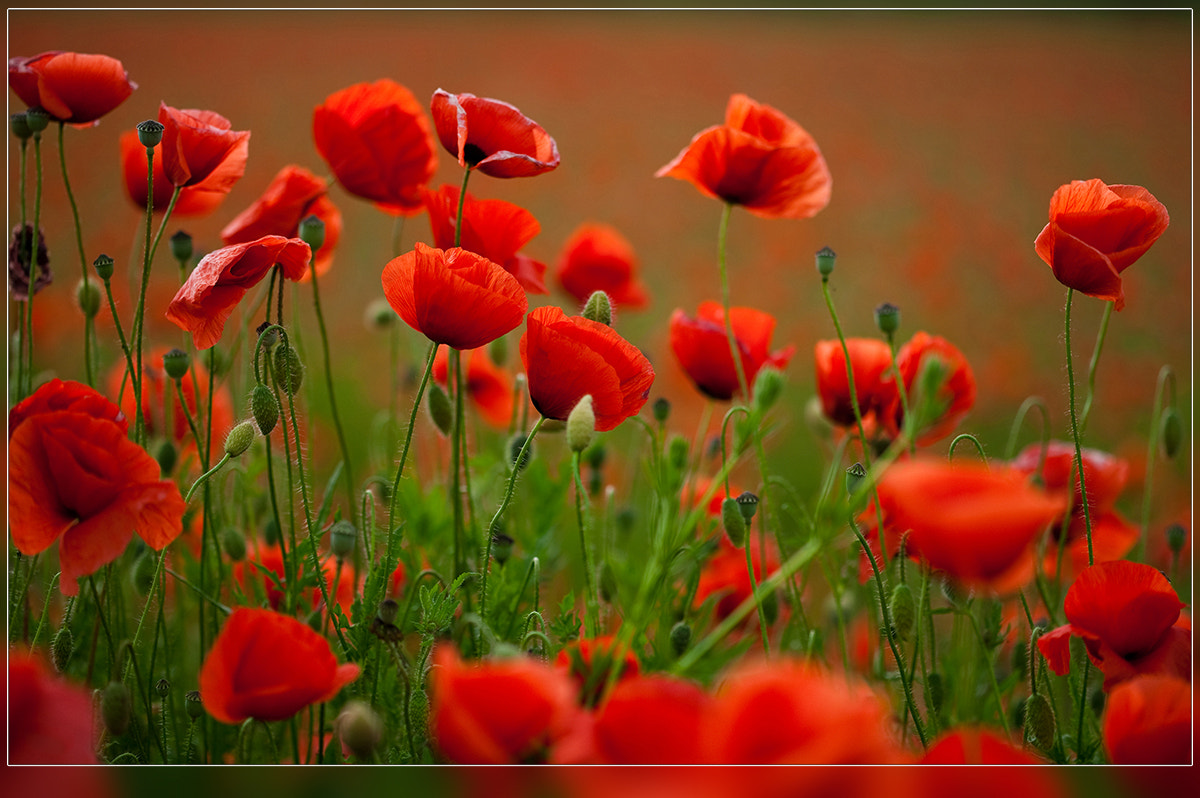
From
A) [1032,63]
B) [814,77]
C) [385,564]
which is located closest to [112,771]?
[385,564]

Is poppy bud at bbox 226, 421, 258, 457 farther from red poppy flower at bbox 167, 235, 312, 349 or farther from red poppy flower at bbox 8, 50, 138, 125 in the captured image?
red poppy flower at bbox 8, 50, 138, 125

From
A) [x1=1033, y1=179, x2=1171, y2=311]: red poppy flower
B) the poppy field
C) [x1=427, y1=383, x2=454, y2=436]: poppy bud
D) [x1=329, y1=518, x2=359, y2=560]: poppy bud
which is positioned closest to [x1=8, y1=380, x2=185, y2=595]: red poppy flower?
the poppy field

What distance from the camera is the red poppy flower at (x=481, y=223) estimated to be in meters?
0.60

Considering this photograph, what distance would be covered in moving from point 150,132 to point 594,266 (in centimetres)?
45

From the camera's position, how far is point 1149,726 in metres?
0.38

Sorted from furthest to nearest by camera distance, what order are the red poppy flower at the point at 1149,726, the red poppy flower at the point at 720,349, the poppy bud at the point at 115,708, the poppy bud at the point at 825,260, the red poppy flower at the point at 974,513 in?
the red poppy flower at the point at 720,349 < the poppy bud at the point at 825,260 < the poppy bud at the point at 115,708 < the red poppy flower at the point at 1149,726 < the red poppy flower at the point at 974,513

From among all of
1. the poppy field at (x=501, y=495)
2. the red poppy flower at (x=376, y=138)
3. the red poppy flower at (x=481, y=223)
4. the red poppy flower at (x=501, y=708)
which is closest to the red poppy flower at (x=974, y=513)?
the poppy field at (x=501, y=495)

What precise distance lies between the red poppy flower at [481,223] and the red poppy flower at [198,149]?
4.5 inches

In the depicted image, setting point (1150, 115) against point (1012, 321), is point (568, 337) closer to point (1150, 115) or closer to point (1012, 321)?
point (1150, 115)

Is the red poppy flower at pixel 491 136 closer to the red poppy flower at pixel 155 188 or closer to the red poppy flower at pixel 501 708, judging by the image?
the red poppy flower at pixel 155 188

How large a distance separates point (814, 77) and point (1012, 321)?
661mm

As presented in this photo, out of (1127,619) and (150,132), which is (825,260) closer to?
(1127,619)

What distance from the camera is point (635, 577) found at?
67 centimetres

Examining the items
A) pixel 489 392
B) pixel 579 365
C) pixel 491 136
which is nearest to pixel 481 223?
pixel 491 136
